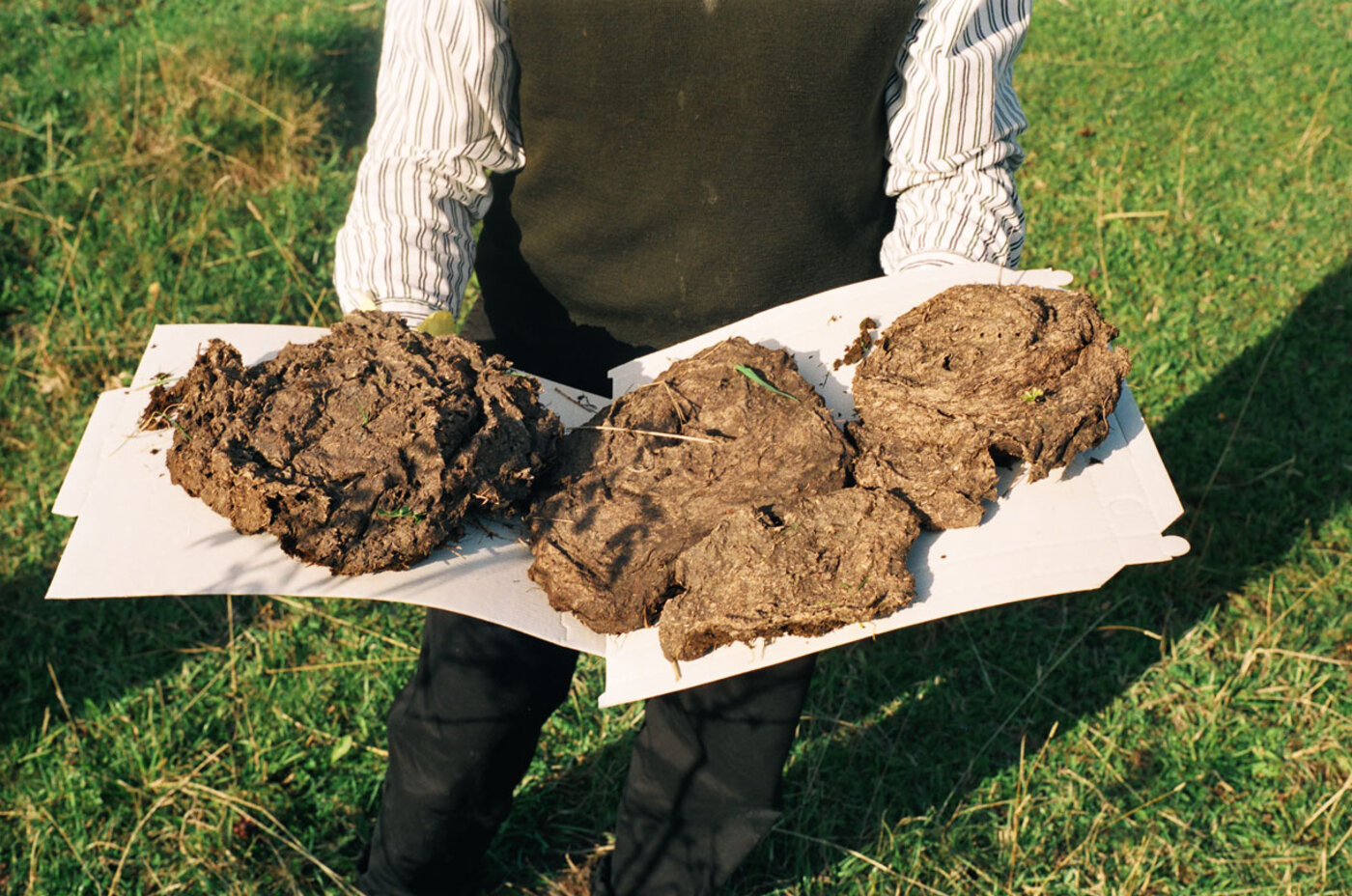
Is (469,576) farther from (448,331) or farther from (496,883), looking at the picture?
(496,883)

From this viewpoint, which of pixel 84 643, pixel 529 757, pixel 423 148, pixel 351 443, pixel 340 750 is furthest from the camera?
pixel 84 643

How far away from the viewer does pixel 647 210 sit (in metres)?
2.48

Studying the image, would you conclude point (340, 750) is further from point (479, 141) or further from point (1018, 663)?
point (1018, 663)

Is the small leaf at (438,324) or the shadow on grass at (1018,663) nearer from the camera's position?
the small leaf at (438,324)

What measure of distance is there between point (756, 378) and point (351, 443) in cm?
83

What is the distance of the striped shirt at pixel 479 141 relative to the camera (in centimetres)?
222

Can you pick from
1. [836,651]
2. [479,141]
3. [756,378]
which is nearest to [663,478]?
→ [756,378]

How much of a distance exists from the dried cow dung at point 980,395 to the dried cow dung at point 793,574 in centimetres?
11

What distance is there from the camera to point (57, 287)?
464 cm

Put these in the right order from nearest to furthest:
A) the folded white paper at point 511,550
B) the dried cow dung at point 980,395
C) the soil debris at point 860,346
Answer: the folded white paper at point 511,550
the dried cow dung at point 980,395
the soil debris at point 860,346

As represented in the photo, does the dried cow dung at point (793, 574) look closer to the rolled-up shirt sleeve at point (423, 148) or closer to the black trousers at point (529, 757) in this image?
the black trousers at point (529, 757)

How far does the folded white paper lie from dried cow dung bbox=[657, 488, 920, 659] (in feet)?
0.16

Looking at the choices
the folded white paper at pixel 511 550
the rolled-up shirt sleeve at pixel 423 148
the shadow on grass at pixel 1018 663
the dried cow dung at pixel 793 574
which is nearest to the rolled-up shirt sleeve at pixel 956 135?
the folded white paper at pixel 511 550

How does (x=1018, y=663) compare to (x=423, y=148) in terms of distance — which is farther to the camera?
(x=1018, y=663)
